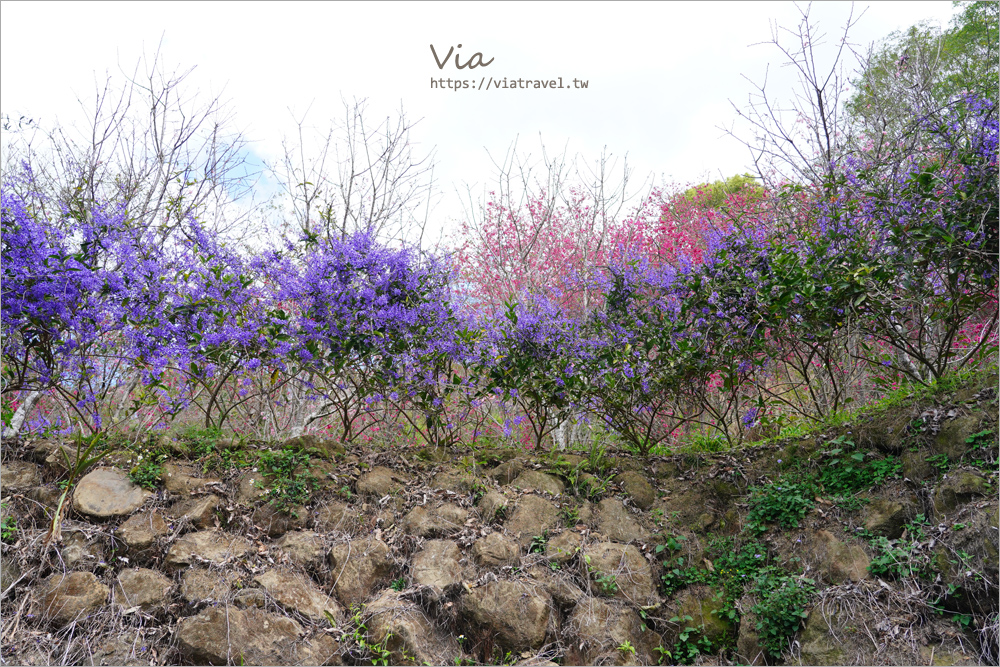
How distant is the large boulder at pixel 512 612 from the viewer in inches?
140

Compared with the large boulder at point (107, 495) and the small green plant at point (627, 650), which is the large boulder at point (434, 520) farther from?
the large boulder at point (107, 495)

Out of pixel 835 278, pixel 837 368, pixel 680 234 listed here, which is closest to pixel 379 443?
pixel 835 278

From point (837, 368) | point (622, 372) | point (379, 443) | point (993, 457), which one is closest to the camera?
point (993, 457)

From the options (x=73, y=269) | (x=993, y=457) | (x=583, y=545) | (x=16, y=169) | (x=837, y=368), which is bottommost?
(x=583, y=545)

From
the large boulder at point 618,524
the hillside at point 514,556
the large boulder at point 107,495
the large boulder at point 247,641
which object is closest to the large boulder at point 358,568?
the hillside at point 514,556

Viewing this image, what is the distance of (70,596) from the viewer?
3496 mm

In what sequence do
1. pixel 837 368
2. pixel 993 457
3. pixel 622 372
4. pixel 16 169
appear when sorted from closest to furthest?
pixel 993 457 → pixel 622 372 → pixel 837 368 → pixel 16 169

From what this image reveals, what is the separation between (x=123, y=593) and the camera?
3.56m

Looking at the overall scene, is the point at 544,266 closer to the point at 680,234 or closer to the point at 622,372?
the point at 680,234

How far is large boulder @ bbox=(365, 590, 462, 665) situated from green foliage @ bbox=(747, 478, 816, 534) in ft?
7.02

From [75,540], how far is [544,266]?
6363 mm

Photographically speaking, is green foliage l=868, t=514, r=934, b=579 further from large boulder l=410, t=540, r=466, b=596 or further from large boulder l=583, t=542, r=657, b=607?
large boulder l=410, t=540, r=466, b=596

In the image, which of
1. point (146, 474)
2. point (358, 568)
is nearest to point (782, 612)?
point (358, 568)

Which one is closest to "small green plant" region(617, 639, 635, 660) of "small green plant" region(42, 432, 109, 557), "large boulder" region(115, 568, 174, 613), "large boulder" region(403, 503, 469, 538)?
"large boulder" region(403, 503, 469, 538)
